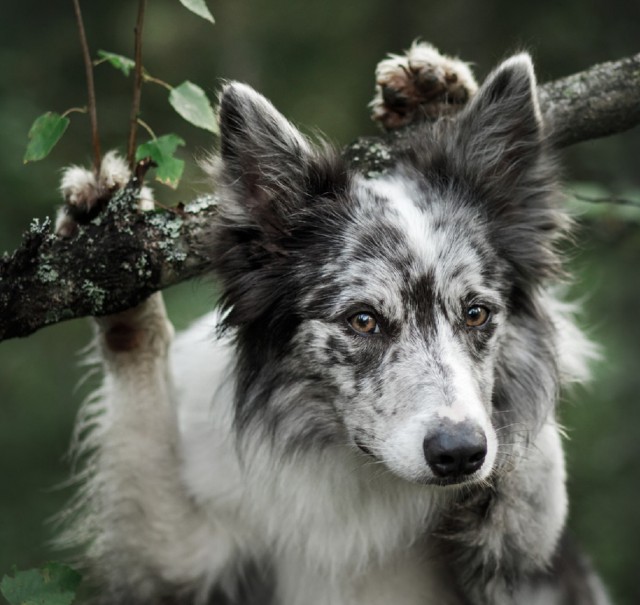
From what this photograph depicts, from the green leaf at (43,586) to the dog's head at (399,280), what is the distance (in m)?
1.06

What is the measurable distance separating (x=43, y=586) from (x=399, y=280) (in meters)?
1.76

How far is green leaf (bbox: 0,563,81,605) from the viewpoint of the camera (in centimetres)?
367

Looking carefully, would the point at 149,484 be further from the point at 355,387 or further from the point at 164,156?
the point at 164,156

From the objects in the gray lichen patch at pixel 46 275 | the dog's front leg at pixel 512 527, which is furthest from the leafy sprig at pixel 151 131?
Answer: the dog's front leg at pixel 512 527

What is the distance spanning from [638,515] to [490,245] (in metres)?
5.39

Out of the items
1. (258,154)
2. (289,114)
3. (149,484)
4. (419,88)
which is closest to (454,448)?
(258,154)

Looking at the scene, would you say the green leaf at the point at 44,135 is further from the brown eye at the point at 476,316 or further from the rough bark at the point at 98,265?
the brown eye at the point at 476,316

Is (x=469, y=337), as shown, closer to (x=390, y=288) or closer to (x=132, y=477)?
(x=390, y=288)

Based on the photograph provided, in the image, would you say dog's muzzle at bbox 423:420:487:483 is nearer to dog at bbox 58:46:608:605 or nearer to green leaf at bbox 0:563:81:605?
dog at bbox 58:46:608:605

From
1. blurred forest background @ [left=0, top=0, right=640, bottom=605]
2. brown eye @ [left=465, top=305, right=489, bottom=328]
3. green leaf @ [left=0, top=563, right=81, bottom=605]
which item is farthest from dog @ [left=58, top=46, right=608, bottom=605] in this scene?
blurred forest background @ [left=0, top=0, right=640, bottom=605]

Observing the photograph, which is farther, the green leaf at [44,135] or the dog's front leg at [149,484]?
the dog's front leg at [149,484]

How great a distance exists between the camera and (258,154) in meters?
4.17

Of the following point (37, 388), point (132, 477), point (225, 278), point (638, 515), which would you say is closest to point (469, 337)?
point (225, 278)

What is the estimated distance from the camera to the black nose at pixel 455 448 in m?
3.62
